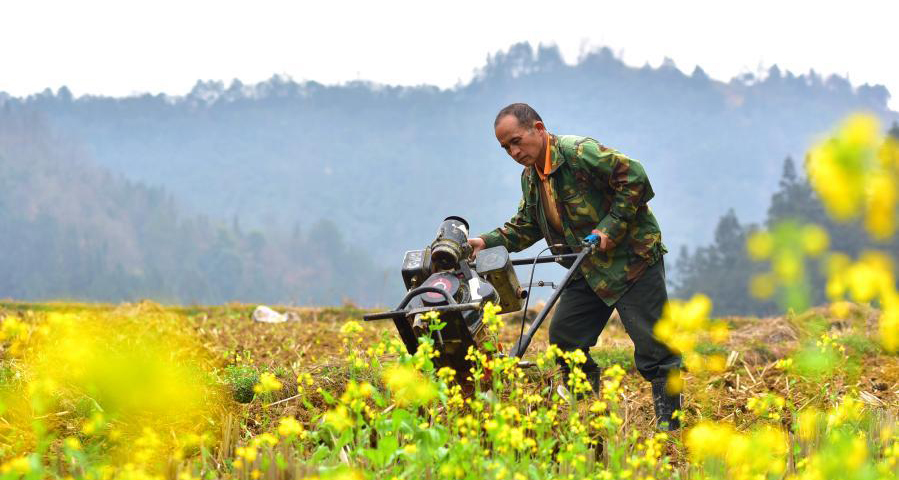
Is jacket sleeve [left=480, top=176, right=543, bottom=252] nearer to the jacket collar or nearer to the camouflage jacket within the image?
the camouflage jacket

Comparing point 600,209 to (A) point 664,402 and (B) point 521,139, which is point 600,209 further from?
(A) point 664,402

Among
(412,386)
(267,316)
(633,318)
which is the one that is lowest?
(267,316)

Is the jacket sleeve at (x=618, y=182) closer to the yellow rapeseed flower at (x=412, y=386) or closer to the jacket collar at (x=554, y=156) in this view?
the jacket collar at (x=554, y=156)

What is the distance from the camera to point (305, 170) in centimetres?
19738

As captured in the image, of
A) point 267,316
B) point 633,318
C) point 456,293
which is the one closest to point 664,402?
point 633,318

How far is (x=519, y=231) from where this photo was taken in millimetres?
4629

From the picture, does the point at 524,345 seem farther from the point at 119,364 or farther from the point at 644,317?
the point at 119,364

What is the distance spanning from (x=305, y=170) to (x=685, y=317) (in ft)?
652

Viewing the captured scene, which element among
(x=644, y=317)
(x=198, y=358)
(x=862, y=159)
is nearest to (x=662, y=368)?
(x=644, y=317)

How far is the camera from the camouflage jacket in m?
4.11

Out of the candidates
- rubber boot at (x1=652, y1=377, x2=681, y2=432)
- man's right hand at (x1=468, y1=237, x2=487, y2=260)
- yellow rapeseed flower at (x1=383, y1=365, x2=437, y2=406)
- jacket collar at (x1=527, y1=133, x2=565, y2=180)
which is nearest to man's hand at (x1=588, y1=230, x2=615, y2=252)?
jacket collar at (x1=527, y1=133, x2=565, y2=180)

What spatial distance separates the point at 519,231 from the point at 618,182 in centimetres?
71

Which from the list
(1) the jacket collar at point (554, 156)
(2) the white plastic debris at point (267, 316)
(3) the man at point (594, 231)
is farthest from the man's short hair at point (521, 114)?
(2) the white plastic debris at point (267, 316)

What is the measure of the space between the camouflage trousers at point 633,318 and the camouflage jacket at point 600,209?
0.06 metres
